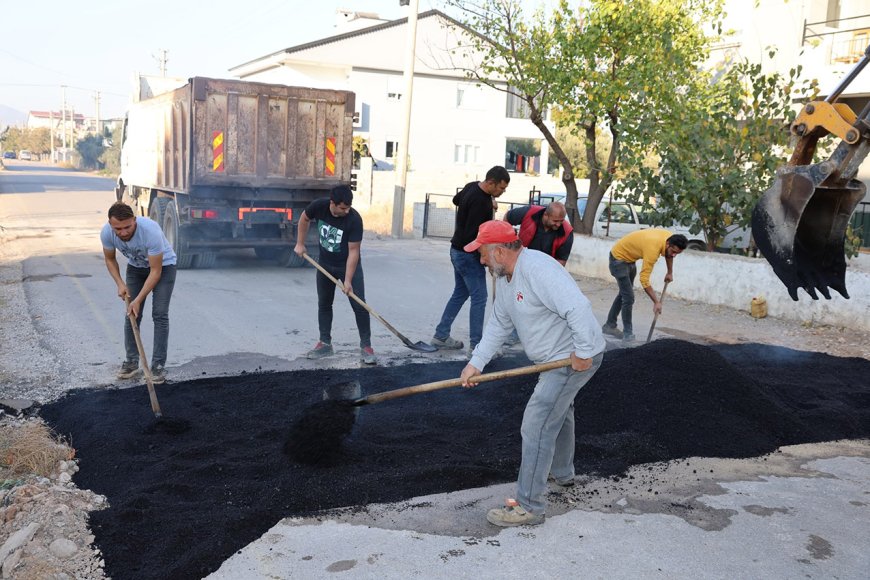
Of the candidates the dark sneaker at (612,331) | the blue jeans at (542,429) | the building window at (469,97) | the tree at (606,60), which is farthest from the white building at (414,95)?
the blue jeans at (542,429)

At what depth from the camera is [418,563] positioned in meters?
3.80

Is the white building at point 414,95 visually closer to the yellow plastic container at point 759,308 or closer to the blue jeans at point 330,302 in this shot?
the yellow plastic container at point 759,308

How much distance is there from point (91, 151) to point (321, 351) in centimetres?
7237

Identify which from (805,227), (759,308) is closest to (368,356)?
(805,227)

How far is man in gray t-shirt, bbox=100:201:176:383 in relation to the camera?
252 inches

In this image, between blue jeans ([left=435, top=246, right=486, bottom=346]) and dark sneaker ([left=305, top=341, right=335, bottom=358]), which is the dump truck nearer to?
dark sneaker ([left=305, top=341, right=335, bottom=358])

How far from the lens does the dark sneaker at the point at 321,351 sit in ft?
26.0

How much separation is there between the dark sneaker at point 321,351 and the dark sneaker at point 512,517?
396cm

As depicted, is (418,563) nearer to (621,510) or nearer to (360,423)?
(621,510)

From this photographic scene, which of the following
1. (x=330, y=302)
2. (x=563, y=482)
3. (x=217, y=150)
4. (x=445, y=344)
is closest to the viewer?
(x=563, y=482)

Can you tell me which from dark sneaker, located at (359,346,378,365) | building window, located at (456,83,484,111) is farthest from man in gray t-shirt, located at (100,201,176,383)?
building window, located at (456,83,484,111)

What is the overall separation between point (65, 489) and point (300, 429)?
53.4 inches

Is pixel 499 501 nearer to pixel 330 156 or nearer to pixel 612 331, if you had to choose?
pixel 612 331

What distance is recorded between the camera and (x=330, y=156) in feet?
44.3
